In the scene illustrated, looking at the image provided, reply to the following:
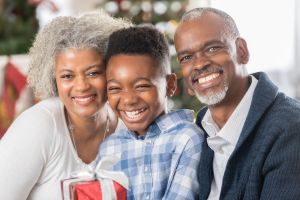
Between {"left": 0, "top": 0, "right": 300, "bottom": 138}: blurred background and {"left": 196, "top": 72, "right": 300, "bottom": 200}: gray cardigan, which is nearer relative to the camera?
{"left": 196, "top": 72, "right": 300, "bottom": 200}: gray cardigan

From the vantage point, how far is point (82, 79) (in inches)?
69.4

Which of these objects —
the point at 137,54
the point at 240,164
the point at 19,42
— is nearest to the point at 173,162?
the point at 240,164

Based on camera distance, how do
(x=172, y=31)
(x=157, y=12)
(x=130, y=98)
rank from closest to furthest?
(x=130, y=98)
(x=172, y=31)
(x=157, y=12)

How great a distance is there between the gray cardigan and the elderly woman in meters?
0.51

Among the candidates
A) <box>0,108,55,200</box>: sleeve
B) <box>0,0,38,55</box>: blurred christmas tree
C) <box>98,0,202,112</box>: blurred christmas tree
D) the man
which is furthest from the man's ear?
<box>0,0,38,55</box>: blurred christmas tree

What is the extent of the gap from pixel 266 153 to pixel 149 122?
1.30 ft

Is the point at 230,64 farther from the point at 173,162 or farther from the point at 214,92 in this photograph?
the point at 173,162

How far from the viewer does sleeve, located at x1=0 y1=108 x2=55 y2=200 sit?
174 centimetres

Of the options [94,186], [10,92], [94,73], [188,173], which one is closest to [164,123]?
[188,173]

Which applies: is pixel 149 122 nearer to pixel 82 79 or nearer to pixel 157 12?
pixel 82 79

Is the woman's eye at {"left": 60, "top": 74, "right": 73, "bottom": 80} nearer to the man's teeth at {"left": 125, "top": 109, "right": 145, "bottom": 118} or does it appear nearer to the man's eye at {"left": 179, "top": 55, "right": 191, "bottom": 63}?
the man's teeth at {"left": 125, "top": 109, "right": 145, "bottom": 118}

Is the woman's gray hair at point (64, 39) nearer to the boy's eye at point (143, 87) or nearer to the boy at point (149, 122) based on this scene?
the boy at point (149, 122)

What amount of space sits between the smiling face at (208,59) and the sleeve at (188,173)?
0.14m

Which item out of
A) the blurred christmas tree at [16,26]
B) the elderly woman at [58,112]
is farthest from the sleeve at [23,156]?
the blurred christmas tree at [16,26]
